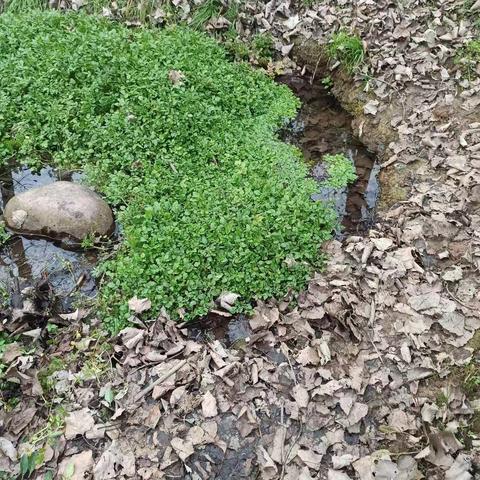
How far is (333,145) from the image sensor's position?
7.25 m

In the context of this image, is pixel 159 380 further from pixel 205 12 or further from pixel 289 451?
pixel 205 12

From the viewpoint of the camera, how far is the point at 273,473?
3.80m

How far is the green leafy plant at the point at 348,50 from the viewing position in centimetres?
758

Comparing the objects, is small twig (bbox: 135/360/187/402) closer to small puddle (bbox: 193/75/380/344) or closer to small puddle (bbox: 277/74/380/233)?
small puddle (bbox: 193/75/380/344)

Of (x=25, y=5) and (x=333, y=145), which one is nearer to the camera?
(x=333, y=145)

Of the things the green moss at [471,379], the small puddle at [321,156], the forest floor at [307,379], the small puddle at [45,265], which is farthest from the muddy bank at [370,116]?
the small puddle at [45,265]

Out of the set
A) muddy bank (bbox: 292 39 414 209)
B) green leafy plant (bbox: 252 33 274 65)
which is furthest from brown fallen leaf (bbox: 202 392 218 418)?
green leafy plant (bbox: 252 33 274 65)

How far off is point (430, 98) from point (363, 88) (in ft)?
3.23

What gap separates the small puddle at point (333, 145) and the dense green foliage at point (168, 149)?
0.34 meters

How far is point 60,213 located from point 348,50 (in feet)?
15.8

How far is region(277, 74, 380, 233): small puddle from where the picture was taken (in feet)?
20.7

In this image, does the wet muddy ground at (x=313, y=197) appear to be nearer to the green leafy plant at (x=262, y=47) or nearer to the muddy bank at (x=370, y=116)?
the muddy bank at (x=370, y=116)

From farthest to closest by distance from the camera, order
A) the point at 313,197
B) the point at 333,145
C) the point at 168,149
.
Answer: the point at 333,145 < the point at 313,197 < the point at 168,149

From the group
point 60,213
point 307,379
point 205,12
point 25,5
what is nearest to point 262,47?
point 205,12
